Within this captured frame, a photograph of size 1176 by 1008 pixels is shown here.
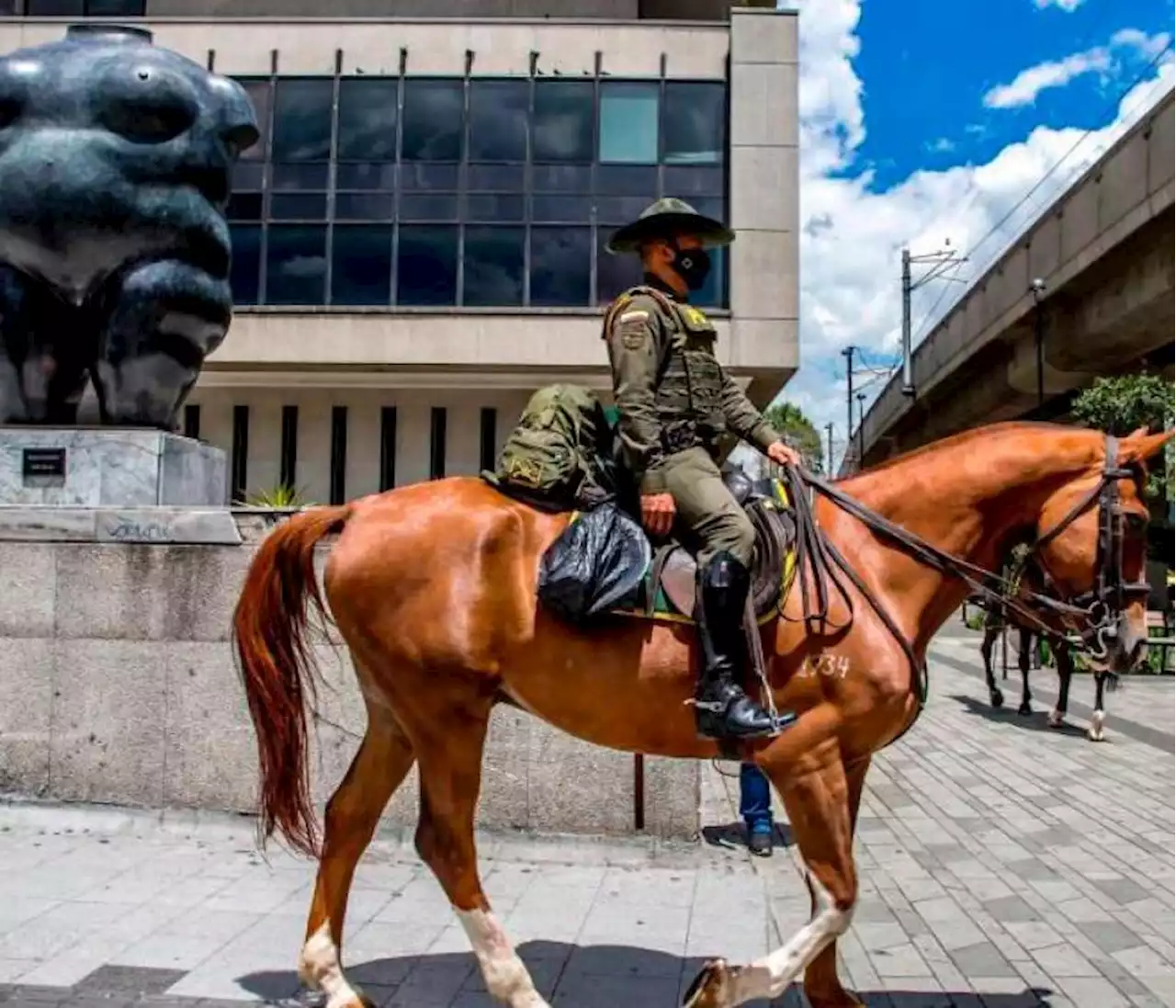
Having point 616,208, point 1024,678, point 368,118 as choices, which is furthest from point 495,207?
point 1024,678

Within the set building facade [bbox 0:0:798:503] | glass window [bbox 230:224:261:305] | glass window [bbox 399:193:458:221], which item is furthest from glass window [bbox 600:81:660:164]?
glass window [bbox 230:224:261:305]

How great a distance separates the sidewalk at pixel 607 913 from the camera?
191 inches

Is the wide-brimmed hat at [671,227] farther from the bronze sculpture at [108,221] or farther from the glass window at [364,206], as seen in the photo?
the glass window at [364,206]

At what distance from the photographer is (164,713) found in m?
7.15

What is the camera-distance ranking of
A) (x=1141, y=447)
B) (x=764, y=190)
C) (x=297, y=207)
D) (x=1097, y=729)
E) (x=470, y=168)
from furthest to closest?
(x=297, y=207) < (x=470, y=168) < (x=764, y=190) < (x=1097, y=729) < (x=1141, y=447)

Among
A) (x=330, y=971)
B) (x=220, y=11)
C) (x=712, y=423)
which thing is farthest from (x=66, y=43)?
(x=220, y=11)

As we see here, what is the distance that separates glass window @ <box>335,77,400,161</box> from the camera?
28094 millimetres

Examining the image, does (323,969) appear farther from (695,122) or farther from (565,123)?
(695,122)

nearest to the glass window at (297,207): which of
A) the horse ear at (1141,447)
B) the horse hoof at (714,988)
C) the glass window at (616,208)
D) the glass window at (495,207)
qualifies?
the glass window at (495,207)

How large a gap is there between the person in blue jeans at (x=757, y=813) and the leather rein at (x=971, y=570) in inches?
123

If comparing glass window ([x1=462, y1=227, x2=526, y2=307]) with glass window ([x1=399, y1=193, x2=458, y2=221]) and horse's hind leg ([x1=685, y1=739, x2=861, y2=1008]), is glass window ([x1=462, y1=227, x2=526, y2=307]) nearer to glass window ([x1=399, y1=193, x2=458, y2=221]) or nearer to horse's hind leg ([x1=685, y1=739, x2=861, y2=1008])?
glass window ([x1=399, y1=193, x2=458, y2=221])

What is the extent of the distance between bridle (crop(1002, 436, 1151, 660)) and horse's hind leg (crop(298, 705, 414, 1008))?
264 cm

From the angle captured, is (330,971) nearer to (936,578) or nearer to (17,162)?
(936,578)

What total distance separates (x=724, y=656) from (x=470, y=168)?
25.8m
